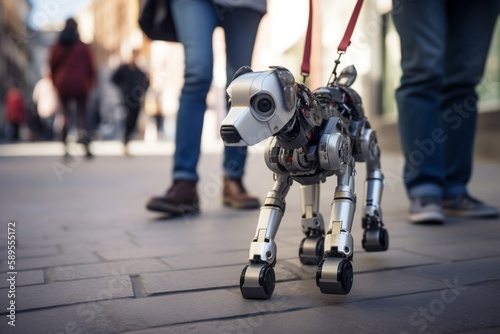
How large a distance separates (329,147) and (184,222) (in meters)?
1.73

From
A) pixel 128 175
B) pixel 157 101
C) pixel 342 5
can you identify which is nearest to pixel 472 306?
pixel 128 175

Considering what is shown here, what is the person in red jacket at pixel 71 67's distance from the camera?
324 inches

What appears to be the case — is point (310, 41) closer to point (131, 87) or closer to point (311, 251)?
point (311, 251)

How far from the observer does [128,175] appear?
6539 mm

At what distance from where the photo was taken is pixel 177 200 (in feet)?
11.1

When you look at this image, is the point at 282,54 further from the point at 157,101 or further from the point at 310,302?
the point at 310,302

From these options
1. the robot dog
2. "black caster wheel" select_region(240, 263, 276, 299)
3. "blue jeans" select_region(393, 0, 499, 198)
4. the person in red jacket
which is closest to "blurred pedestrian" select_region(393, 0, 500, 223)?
"blue jeans" select_region(393, 0, 499, 198)

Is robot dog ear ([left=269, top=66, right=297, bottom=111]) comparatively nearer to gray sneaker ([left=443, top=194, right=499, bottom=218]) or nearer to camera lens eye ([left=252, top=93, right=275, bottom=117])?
camera lens eye ([left=252, top=93, right=275, bottom=117])

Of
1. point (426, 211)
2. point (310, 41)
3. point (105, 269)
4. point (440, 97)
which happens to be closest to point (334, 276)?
point (310, 41)

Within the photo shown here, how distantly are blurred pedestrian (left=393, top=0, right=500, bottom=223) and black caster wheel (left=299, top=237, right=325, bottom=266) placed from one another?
1.04 m

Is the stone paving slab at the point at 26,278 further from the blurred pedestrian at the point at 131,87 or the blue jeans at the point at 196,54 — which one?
the blurred pedestrian at the point at 131,87

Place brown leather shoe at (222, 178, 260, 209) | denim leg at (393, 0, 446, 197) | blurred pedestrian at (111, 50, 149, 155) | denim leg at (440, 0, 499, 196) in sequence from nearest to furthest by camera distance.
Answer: denim leg at (393, 0, 446, 197) < denim leg at (440, 0, 499, 196) < brown leather shoe at (222, 178, 260, 209) < blurred pedestrian at (111, 50, 149, 155)

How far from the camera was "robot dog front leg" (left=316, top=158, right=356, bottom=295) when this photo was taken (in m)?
1.63

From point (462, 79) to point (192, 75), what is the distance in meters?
1.43
